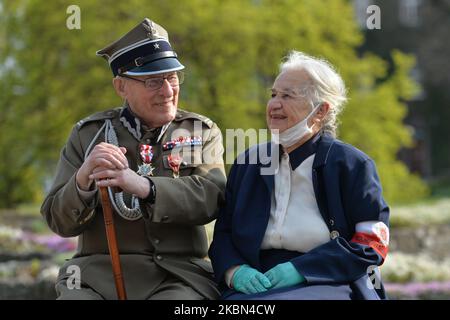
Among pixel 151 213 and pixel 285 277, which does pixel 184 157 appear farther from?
pixel 285 277

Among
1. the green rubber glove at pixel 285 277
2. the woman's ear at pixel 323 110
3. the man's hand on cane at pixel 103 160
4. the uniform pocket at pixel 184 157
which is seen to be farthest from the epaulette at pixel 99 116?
the green rubber glove at pixel 285 277

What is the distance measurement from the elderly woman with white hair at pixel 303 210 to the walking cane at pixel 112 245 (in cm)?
46

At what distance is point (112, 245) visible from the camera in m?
3.41

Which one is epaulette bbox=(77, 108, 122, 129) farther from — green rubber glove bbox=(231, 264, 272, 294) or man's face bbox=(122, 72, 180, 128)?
green rubber glove bbox=(231, 264, 272, 294)

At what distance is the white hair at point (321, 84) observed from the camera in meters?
3.60

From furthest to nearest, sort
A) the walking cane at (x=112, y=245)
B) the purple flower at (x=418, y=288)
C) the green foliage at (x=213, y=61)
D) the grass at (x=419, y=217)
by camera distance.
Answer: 1. the green foliage at (x=213, y=61)
2. the grass at (x=419, y=217)
3. the purple flower at (x=418, y=288)
4. the walking cane at (x=112, y=245)

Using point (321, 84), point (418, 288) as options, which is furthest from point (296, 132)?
point (418, 288)

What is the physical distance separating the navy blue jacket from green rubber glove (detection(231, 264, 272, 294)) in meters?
0.07

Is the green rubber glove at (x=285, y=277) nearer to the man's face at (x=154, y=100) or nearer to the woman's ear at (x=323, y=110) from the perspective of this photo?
the woman's ear at (x=323, y=110)

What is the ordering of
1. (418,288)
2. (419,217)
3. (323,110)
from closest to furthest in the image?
1. (323,110)
2. (418,288)
3. (419,217)

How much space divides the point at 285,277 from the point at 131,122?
3.65 feet

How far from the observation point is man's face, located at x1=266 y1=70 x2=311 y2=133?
359 cm
